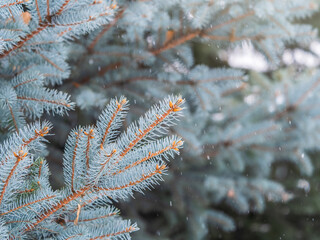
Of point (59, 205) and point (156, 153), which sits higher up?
point (156, 153)

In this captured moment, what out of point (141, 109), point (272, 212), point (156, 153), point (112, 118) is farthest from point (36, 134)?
point (272, 212)

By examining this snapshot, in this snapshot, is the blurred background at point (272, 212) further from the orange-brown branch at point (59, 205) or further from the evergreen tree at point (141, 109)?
the orange-brown branch at point (59, 205)

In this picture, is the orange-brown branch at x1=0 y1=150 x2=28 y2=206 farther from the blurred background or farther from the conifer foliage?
the blurred background

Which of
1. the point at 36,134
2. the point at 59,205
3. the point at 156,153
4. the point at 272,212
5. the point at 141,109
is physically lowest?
the point at 272,212

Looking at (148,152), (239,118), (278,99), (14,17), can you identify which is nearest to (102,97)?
(14,17)

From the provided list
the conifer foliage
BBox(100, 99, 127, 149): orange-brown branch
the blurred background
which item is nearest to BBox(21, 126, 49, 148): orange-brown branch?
the conifer foliage

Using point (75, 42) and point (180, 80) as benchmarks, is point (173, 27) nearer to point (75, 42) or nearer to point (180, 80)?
point (180, 80)

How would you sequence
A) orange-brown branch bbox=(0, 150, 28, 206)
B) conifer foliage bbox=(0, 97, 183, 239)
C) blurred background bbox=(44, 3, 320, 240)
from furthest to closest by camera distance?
blurred background bbox=(44, 3, 320, 240), conifer foliage bbox=(0, 97, 183, 239), orange-brown branch bbox=(0, 150, 28, 206)

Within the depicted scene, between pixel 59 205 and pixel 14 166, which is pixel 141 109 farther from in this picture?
pixel 14 166

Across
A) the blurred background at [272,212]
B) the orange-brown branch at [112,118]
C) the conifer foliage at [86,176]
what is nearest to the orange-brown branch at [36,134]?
the conifer foliage at [86,176]
